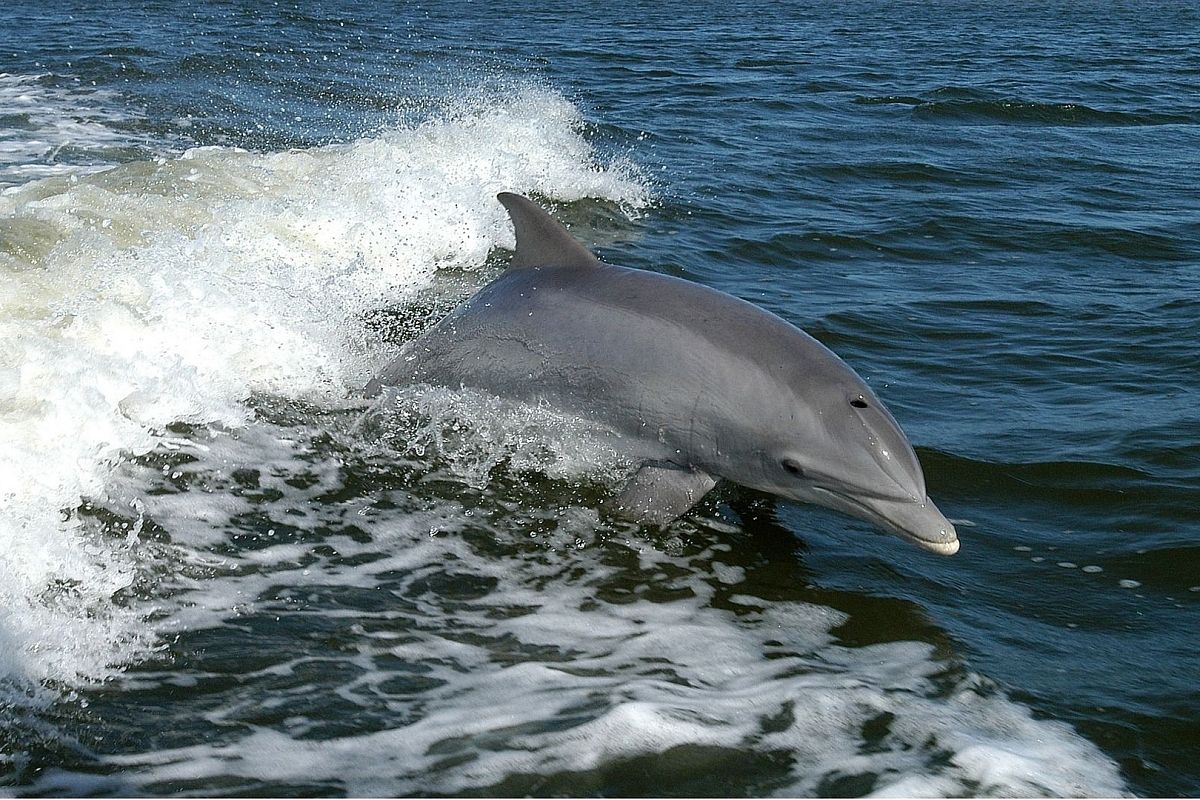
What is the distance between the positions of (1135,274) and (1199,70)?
16.2 m

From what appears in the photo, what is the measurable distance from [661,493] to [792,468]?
2.27ft

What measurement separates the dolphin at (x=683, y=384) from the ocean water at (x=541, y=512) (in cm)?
27

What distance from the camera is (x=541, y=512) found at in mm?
6402

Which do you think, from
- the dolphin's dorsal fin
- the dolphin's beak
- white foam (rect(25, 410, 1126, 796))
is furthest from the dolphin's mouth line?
the dolphin's dorsal fin

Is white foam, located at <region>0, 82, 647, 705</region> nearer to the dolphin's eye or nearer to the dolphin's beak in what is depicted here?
the dolphin's eye

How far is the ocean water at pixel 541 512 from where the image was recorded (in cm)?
444

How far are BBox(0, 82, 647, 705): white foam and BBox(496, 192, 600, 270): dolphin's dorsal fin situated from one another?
5.30 ft

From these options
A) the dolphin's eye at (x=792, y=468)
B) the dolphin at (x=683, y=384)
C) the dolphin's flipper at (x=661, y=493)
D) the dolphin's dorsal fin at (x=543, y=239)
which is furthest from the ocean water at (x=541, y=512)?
the dolphin's dorsal fin at (x=543, y=239)

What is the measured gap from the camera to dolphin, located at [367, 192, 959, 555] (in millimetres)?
5738

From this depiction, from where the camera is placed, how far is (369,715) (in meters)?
4.53

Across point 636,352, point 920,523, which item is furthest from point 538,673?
point 636,352

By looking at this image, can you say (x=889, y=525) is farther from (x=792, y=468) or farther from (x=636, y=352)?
(x=636, y=352)

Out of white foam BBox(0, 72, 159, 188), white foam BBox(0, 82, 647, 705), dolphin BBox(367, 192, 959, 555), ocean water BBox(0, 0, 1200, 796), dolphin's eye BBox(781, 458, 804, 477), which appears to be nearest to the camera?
ocean water BBox(0, 0, 1200, 796)

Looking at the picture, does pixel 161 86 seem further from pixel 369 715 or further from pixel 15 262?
pixel 369 715
